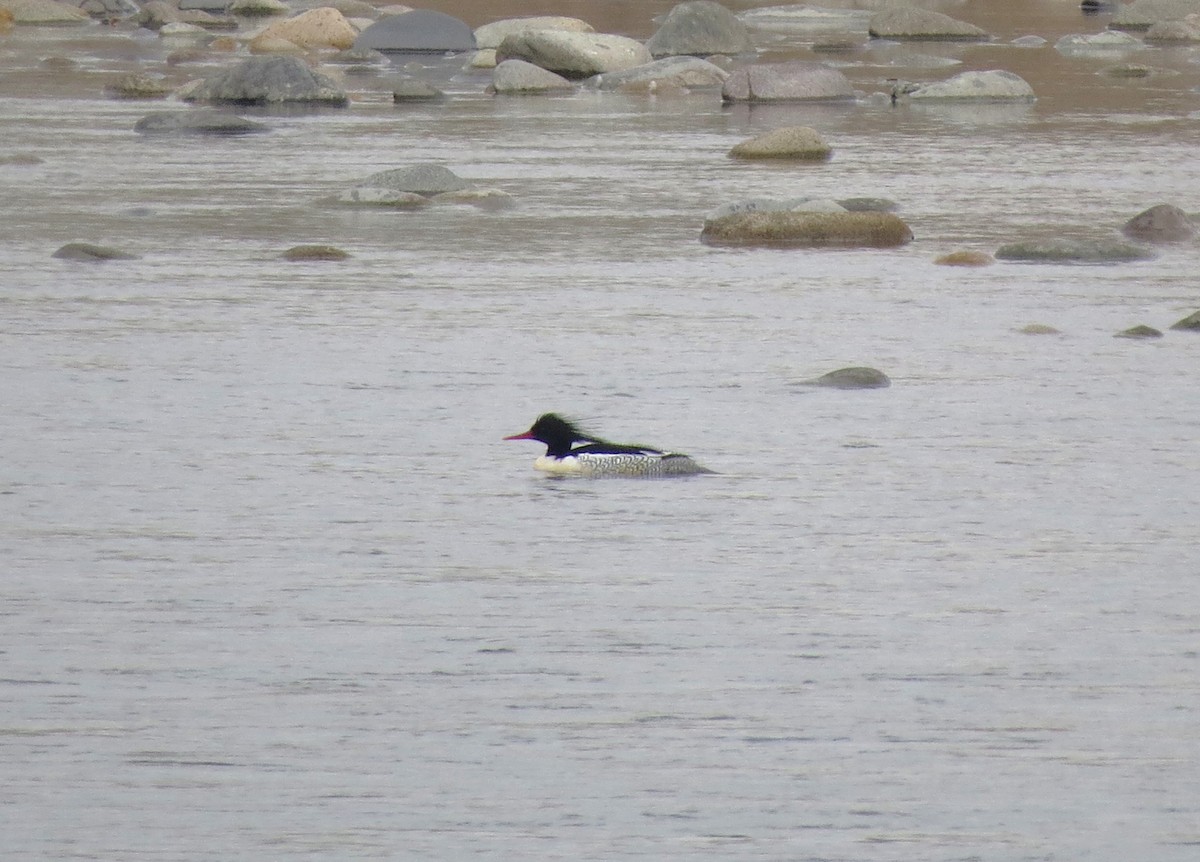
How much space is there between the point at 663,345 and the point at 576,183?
19.8 feet

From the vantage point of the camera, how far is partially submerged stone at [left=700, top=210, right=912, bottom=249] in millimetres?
13555

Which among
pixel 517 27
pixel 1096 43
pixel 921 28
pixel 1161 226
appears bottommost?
pixel 1096 43

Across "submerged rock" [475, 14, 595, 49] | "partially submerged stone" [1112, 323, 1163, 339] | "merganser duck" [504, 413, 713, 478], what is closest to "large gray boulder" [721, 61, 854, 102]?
"submerged rock" [475, 14, 595, 49]

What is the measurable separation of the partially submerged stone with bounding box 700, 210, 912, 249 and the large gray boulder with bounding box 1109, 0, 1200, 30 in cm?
2305

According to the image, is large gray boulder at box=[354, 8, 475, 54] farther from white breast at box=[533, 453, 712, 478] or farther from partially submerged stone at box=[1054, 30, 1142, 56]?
white breast at box=[533, 453, 712, 478]

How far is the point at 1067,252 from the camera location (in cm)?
1292

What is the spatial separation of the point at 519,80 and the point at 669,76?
5.45 feet

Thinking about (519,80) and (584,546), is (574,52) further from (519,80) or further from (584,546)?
(584,546)

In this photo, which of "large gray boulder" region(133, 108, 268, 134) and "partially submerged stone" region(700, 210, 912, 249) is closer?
"partially submerged stone" region(700, 210, 912, 249)

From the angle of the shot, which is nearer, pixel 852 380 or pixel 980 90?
pixel 852 380

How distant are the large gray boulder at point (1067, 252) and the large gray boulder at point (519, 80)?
11725 mm

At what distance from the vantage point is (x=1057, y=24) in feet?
120

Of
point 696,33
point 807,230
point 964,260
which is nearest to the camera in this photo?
point 964,260

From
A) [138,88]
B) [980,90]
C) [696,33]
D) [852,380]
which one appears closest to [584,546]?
[852,380]
